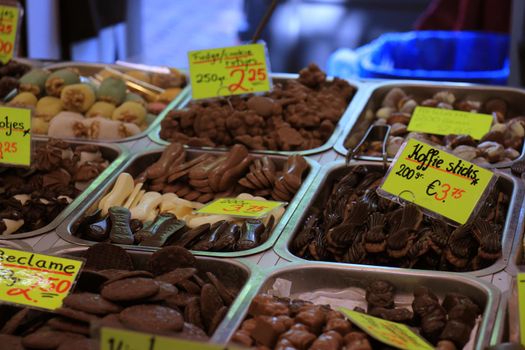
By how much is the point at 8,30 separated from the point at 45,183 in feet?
3.37

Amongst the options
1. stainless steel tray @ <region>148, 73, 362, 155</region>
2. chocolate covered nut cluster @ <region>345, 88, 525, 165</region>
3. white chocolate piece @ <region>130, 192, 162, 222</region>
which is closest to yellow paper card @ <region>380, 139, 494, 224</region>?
chocolate covered nut cluster @ <region>345, 88, 525, 165</region>

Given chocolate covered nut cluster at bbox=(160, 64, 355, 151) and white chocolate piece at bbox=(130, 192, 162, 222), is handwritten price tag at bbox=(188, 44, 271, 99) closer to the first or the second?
chocolate covered nut cluster at bbox=(160, 64, 355, 151)

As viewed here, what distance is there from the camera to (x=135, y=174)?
2.53m

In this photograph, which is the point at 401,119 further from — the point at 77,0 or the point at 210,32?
the point at 210,32

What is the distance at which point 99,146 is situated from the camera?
265cm

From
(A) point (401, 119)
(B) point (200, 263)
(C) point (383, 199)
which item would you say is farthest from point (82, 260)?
(A) point (401, 119)

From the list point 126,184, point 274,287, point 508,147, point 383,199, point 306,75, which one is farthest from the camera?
point 306,75

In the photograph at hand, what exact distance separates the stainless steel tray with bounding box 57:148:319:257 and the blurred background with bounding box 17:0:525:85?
133 centimetres

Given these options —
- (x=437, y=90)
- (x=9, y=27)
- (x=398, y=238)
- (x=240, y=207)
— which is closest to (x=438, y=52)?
(x=437, y=90)

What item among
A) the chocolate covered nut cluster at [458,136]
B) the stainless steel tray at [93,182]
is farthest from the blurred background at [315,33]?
the stainless steel tray at [93,182]

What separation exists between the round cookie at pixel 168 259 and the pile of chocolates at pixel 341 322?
0.84 ft

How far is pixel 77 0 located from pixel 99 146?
2358mm

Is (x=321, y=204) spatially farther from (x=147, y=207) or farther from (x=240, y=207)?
(x=147, y=207)

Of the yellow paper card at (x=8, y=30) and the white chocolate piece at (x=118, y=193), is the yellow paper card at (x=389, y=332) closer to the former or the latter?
the white chocolate piece at (x=118, y=193)
